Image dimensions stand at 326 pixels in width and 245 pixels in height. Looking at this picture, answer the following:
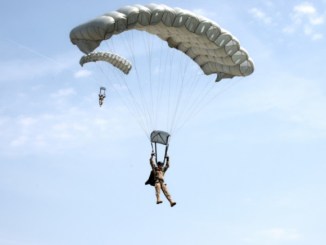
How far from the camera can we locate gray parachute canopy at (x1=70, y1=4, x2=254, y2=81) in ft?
71.3

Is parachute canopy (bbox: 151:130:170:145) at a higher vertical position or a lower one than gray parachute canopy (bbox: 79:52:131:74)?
lower

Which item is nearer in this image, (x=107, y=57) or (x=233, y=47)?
(x=233, y=47)

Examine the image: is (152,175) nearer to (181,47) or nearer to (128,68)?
(181,47)

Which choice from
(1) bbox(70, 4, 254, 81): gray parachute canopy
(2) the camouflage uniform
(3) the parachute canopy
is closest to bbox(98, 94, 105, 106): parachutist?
(1) bbox(70, 4, 254, 81): gray parachute canopy

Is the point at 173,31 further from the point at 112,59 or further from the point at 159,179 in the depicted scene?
the point at 112,59

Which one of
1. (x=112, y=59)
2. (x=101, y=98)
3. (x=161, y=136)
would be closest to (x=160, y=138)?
(x=161, y=136)

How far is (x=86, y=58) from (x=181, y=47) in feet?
31.0

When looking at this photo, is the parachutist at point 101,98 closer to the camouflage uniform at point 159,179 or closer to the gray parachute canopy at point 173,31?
the gray parachute canopy at point 173,31

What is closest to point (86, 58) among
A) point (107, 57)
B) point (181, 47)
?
point (107, 57)

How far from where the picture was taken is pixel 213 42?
23.0m

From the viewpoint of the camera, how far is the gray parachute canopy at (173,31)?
71.3 ft

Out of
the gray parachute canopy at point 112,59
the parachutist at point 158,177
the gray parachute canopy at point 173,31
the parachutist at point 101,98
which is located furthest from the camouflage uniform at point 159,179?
the parachutist at point 101,98

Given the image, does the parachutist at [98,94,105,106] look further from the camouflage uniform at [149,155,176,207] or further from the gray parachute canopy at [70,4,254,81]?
the camouflage uniform at [149,155,176,207]

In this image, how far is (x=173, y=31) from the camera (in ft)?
76.8
